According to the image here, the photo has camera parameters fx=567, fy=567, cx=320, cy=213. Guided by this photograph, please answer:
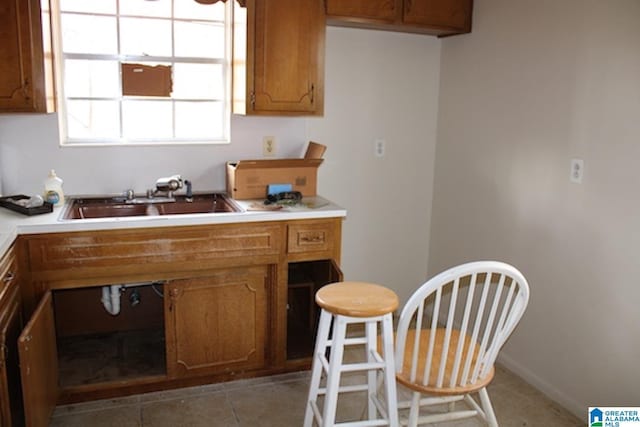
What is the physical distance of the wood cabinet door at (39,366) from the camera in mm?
1914

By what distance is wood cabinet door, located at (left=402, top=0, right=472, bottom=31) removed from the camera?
3049 mm

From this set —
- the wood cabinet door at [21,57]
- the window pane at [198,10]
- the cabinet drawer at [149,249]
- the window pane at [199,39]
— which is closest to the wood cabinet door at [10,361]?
the cabinet drawer at [149,249]

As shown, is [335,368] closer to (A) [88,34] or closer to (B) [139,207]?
(B) [139,207]

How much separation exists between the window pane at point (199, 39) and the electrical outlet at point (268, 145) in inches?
20.4

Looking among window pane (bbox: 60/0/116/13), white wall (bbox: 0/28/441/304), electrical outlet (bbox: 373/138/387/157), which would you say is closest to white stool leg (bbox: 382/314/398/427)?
white wall (bbox: 0/28/441/304)

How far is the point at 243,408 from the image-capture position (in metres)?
2.60

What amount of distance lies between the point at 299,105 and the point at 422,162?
101cm

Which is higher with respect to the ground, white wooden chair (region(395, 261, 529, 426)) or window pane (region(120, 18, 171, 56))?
window pane (region(120, 18, 171, 56))

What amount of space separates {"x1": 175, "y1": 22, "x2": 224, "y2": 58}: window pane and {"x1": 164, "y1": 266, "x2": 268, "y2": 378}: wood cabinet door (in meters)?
1.24

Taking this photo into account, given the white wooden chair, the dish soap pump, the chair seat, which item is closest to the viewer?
the white wooden chair

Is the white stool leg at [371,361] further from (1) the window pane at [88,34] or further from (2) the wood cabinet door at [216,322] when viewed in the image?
(1) the window pane at [88,34]

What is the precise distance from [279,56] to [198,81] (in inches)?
22.0

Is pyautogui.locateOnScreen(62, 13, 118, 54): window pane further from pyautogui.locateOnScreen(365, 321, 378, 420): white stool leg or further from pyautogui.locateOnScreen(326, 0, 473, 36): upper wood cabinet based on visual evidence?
pyautogui.locateOnScreen(365, 321, 378, 420): white stool leg

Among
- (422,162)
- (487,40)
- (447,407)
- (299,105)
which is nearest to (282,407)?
(447,407)
